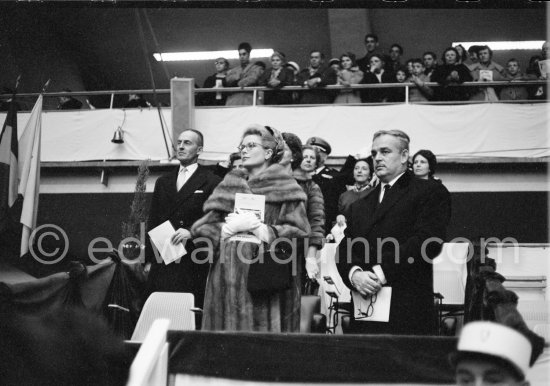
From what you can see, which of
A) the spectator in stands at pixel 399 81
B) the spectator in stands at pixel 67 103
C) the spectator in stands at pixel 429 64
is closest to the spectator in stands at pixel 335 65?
the spectator in stands at pixel 399 81

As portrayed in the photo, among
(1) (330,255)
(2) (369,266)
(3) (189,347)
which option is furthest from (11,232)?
(3) (189,347)

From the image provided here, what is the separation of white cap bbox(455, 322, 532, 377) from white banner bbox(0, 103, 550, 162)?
800 cm

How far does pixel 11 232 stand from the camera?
10.7 m

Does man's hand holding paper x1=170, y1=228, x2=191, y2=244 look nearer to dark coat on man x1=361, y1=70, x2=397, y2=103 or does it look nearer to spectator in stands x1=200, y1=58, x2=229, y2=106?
dark coat on man x1=361, y1=70, x2=397, y2=103

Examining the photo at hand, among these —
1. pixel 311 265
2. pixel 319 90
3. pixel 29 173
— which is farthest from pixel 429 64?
pixel 311 265

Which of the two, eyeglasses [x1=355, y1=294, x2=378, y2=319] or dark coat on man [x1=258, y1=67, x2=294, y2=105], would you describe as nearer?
eyeglasses [x1=355, y1=294, x2=378, y2=319]

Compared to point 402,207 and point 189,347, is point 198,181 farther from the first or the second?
point 189,347

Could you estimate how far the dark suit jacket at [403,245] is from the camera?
3.99 metres

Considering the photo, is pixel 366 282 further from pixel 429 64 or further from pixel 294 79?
pixel 429 64

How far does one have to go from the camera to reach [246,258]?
455cm

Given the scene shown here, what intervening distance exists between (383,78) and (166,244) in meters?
6.51

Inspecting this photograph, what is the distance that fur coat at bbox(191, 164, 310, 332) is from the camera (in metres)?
4.52

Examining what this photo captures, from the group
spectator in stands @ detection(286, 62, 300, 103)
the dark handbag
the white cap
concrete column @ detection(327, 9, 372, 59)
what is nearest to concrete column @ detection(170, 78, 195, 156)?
spectator in stands @ detection(286, 62, 300, 103)

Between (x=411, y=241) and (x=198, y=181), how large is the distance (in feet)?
6.19
